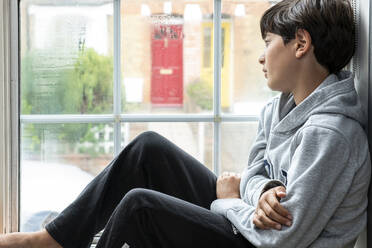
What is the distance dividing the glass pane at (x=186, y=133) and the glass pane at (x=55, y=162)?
0.22 ft

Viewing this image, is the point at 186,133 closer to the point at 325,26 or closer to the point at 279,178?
the point at 279,178

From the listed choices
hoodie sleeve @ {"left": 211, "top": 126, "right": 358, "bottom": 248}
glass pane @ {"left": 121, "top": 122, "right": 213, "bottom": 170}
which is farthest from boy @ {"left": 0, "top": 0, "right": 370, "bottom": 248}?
glass pane @ {"left": 121, "top": 122, "right": 213, "bottom": 170}

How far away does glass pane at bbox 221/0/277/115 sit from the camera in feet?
5.74

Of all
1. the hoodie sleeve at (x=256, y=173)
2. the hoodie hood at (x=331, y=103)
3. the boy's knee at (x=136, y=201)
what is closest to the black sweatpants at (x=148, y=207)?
the boy's knee at (x=136, y=201)

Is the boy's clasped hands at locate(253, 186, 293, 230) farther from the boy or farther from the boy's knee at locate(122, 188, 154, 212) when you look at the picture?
the boy's knee at locate(122, 188, 154, 212)

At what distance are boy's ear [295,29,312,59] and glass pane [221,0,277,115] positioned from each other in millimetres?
525

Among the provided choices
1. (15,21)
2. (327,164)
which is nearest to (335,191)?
(327,164)

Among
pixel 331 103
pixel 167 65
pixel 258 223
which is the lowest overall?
pixel 258 223

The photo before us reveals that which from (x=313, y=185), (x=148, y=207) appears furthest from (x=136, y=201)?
(x=313, y=185)

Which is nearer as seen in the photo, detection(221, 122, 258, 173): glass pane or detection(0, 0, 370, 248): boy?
detection(0, 0, 370, 248): boy

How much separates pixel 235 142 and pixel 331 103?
67cm

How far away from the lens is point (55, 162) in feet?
5.81

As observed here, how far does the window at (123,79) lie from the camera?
173cm

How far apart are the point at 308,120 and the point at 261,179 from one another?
0.26 m
